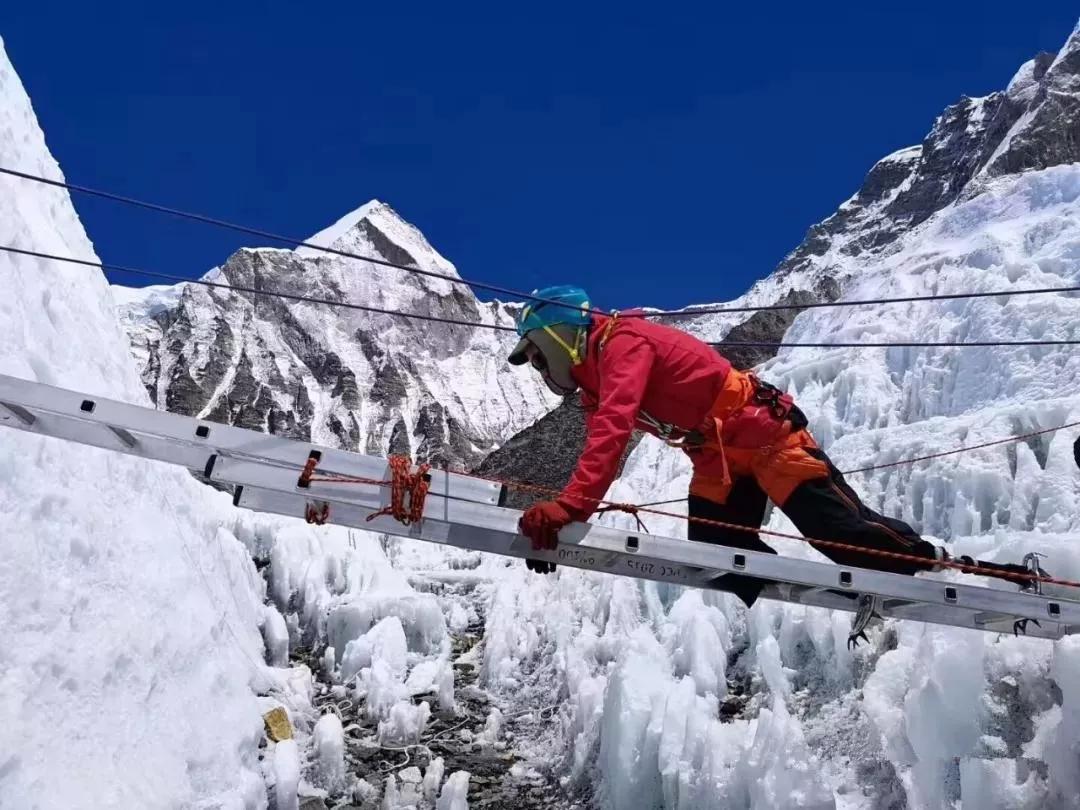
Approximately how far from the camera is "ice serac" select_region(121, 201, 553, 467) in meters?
83.8


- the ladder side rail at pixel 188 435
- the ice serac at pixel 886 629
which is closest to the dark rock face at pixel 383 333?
the ice serac at pixel 886 629

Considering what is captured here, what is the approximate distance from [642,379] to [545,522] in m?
0.78

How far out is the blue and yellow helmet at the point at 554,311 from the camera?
14.4 ft

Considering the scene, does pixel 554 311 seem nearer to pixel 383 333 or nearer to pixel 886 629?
pixel 886 629

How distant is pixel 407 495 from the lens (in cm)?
392

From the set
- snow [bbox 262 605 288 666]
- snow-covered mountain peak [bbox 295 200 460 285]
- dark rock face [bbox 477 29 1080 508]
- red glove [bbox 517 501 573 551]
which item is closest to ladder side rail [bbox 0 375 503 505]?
red glove [bbox 517 501 573 551]

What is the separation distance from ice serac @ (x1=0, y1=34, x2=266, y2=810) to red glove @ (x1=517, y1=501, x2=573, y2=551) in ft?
7.21

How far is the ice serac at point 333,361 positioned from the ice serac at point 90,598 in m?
65.8

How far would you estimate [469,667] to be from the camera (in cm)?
1825

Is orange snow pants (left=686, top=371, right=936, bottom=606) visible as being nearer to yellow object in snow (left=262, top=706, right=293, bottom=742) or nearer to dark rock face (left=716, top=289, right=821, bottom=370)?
yellow object in snow (left=262, top=706, right=293, bottom=742)

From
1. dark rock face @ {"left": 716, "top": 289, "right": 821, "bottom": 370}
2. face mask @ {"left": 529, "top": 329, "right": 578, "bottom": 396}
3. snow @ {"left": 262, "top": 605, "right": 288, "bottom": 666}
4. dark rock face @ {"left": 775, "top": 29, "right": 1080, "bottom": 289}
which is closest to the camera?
face mask @ {"left": 529, "top": 329, "right": 578, "bottom": 396}

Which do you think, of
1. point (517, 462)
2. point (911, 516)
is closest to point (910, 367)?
point (911, 516)

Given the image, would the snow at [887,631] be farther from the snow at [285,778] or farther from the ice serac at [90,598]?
A: the ice serac at [90,598]

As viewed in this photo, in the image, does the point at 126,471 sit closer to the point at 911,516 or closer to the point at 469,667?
the point at 911,516
